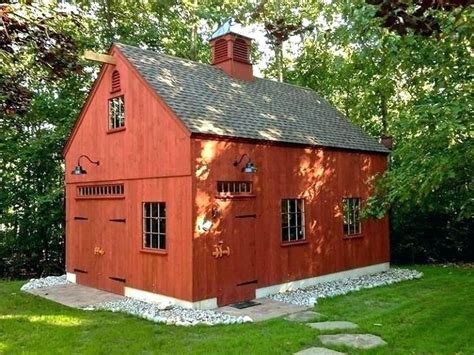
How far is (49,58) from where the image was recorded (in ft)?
21.5

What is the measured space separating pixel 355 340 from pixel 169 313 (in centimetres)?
341

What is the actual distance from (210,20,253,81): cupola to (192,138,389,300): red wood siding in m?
3.42

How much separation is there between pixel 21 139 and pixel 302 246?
11024 millimetres

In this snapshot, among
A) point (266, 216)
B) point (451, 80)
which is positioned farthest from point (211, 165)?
point (451, 80)

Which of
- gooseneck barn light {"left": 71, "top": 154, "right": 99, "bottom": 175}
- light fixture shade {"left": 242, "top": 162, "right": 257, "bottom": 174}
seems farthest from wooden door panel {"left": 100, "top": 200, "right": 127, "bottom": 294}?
light fixture shade {"left": 242, "top": 162, "right": 257, "bottom": 174}

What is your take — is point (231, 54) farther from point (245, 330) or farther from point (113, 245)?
point (245, 330)

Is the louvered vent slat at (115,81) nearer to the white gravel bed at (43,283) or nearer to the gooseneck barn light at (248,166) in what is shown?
the gooseneck barn light at (248,166)

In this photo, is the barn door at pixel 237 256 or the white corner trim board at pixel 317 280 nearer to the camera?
the barn door at pixel 237 256

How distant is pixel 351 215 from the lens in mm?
12766

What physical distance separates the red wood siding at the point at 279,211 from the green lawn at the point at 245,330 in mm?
1477

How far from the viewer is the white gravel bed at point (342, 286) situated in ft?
32.0

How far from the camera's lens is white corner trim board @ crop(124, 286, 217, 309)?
8.80 meters

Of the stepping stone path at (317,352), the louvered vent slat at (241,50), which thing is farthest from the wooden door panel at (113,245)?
the louvered vent slat at (241,50)

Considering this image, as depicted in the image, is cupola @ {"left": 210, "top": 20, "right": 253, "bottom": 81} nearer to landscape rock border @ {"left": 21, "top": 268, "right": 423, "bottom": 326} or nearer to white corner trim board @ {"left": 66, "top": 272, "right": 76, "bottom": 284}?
landscape rock border @ {"left": 21, "top": 268, "right": 423, "bottom": 326}
